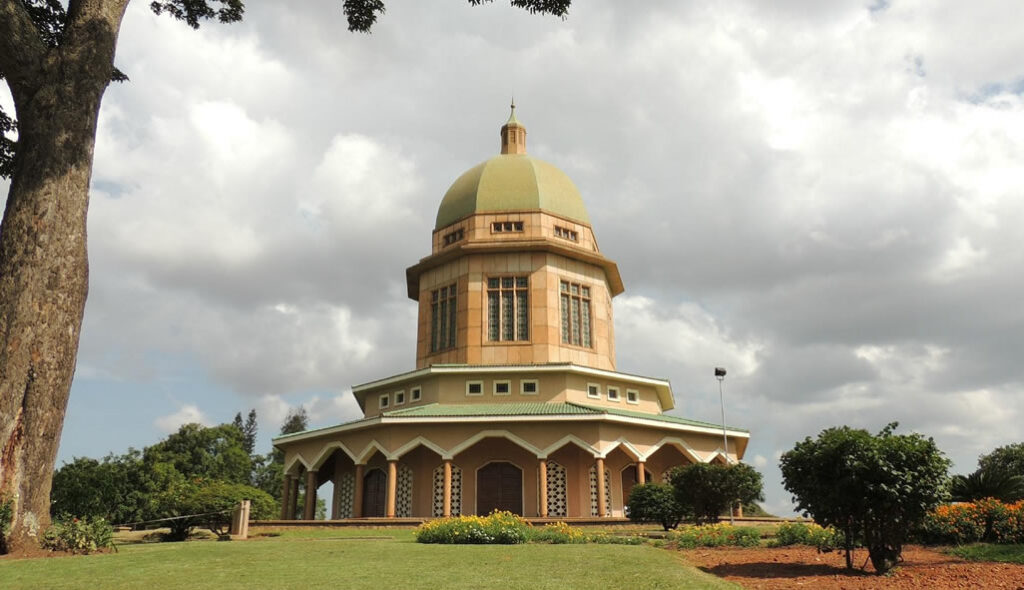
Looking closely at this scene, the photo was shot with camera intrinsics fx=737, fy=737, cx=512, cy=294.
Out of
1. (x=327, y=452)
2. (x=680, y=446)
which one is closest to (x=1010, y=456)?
(x=680, y=446)

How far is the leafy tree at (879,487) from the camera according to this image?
11680 mm

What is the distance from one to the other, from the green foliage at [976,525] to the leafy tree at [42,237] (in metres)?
17.6

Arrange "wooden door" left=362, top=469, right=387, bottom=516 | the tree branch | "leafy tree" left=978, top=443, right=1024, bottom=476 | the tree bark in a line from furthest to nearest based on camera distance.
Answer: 1. "leafy tree" left=978, top=443, right=1024, bottom=476
2. "wooden door" left=362, top=469, right=387, bottom=516
3. the tree branch
4. the tree bark

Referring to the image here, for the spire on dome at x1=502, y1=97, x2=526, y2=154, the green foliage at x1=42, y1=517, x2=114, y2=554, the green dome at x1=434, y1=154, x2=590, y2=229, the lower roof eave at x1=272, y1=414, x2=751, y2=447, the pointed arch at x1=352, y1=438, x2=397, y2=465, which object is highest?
the spire on dome at x1=502, y1=97, x2=526, y2=154

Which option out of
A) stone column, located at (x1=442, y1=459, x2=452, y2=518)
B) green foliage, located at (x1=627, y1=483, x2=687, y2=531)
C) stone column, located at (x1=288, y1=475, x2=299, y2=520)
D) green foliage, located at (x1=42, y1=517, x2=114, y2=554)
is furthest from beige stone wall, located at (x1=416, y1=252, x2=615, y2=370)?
green foliage, located at (x1=42, y1=517, x2=114, y2=554)

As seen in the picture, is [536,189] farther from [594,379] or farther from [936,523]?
[936,523]

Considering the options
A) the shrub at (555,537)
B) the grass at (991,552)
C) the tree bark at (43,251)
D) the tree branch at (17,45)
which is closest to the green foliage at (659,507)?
the shrub at (555,537)

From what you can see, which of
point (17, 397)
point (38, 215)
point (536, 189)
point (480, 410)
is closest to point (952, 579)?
point (17, 397)

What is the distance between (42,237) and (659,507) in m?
18.4

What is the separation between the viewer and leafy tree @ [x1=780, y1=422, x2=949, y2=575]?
11680 mm

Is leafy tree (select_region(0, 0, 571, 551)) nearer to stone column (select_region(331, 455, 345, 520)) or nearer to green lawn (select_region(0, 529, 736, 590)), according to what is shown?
green lawn (select_region(0, 529, 736, 590))

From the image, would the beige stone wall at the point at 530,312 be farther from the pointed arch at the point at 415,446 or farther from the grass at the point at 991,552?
the grass at the point at 991,552

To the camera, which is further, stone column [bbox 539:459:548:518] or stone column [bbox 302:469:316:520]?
stone column [bbox 302:469:316:520]

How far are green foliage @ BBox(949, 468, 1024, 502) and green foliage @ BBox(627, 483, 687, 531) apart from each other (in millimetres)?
7685
